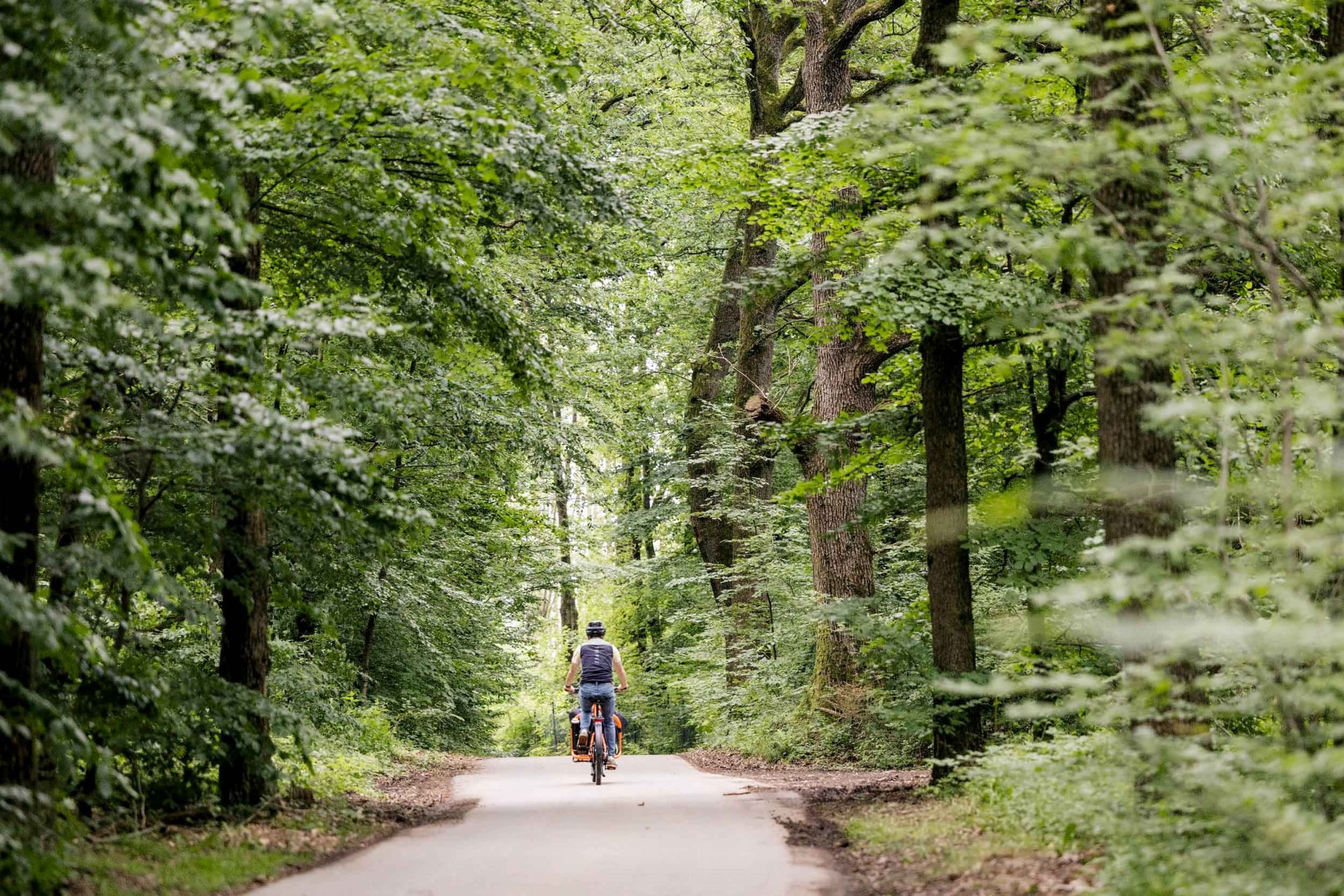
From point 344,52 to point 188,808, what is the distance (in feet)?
19.0

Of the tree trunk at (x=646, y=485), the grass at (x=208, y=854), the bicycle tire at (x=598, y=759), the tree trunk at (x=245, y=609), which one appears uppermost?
the tree trunk at (x=646, y=485)

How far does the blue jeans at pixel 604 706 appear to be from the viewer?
1537 cm

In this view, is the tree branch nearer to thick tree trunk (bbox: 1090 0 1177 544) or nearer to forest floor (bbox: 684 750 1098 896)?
thick tree trunk (bbox: 1090 0 1177 544)

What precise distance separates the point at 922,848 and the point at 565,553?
78.0 ft

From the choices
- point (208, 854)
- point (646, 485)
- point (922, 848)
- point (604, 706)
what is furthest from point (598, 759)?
point (646, 485)

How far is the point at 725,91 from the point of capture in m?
25.3

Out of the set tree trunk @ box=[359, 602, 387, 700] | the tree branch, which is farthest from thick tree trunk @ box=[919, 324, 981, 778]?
tree trunk @ box=[359, 602, 387, 700]

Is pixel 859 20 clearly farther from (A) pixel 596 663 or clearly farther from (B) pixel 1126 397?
(B) pixel 1126 397

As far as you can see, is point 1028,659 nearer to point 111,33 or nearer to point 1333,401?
point 1333,401

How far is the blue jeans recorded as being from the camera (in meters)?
15.4

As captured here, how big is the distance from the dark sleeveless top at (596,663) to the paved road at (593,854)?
2.06 metres

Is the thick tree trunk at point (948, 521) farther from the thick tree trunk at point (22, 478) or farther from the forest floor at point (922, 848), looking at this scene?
the thick tree trunk at point (22, 478)

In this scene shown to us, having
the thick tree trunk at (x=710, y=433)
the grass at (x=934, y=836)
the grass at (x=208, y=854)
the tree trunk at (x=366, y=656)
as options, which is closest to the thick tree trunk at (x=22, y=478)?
the grass at (x=208, y=854)

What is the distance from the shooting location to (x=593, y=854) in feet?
28.9
